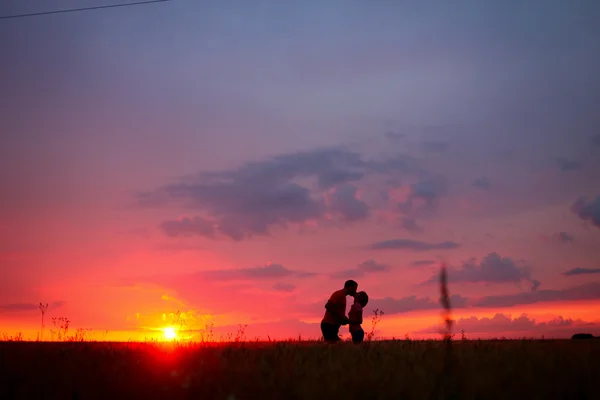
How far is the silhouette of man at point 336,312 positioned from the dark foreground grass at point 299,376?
754cm

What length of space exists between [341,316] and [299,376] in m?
9.92

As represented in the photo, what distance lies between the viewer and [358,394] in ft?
18.8

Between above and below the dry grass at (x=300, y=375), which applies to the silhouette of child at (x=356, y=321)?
above

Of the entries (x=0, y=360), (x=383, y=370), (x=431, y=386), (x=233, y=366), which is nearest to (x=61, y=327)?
(x=0, y=360)

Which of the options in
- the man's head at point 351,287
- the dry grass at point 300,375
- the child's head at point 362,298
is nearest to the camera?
the dry grass at point 300,375

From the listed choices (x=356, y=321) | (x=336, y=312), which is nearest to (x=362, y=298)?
(x=356, y=321)

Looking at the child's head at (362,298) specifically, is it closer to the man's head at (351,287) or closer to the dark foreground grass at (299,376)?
the man's head at (351,287)

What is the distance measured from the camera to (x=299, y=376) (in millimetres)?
6562

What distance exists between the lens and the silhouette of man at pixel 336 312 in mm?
16266

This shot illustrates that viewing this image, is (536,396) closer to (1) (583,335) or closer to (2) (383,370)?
(2) (383,370)

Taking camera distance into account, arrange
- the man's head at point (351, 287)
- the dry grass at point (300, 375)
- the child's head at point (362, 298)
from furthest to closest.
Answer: the child's head at point (362, 298)
the man's head at point (351, 287)
the dry grass at point (300, 375)

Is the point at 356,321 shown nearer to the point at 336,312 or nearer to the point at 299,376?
the point at 336,312

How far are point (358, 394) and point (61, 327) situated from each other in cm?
1041

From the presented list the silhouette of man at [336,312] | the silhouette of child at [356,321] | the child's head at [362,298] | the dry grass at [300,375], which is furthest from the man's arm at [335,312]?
the dry grass at [300,375]
